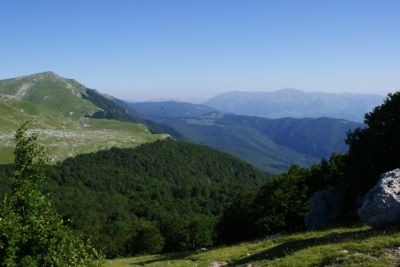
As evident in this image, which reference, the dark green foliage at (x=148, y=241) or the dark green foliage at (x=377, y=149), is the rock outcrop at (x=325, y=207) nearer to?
the dark green foliage at (x=377, y=149)

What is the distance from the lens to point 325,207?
5441 cm

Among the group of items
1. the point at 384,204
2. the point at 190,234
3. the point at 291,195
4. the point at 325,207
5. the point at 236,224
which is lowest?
the point at 190,234

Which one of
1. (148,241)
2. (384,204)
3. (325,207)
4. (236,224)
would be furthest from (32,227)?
(148,241)

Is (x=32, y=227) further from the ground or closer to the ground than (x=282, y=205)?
further from the ground

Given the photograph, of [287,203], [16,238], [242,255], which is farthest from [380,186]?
[287,203]

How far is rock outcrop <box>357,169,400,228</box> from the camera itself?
24.4 meters

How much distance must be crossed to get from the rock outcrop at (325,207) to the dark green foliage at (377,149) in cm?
472

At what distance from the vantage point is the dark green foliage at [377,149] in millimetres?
44031

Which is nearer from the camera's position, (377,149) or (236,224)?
(377,149)

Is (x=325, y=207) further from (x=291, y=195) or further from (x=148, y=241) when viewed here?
(x=148, y=241)

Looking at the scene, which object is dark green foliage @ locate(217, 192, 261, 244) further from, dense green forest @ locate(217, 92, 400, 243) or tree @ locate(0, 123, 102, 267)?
tree @ locate(0, 123, 102, 267)

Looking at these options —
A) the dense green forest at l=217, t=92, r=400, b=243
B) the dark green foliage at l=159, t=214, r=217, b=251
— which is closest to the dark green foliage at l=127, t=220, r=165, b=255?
the dark green foliage at l=159, t=214, r=217, b=251

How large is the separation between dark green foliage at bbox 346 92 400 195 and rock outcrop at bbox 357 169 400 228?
18.5 m

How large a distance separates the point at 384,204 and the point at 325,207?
3068 cm
